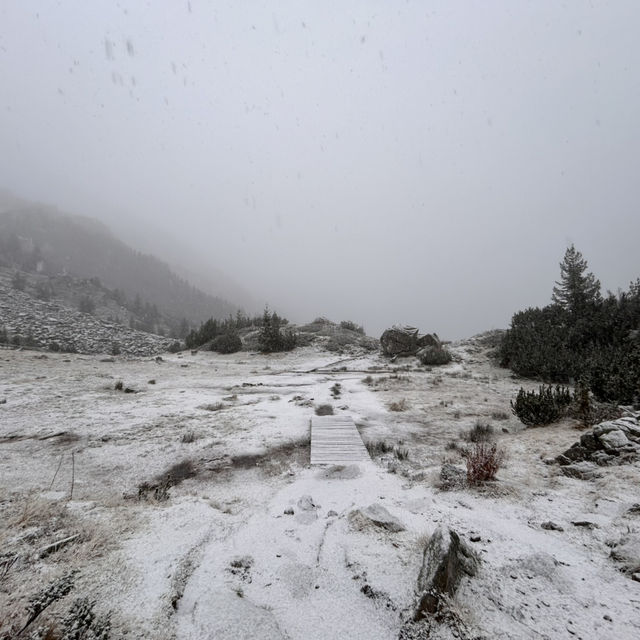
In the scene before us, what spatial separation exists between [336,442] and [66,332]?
26.8 meters

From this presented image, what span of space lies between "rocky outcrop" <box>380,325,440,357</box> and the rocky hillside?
1658 cm

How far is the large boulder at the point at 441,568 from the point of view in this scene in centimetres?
189

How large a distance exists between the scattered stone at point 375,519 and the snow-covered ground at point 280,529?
64mm

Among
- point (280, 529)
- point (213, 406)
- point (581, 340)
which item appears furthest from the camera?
point (581, 340)

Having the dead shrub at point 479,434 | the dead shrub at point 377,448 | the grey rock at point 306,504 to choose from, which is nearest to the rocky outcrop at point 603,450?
the dead shrub at point 479,434

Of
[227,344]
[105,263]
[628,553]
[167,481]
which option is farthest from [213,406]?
[105,263]

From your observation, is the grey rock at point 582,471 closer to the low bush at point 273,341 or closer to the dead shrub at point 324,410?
the dead shrub at point 324,410

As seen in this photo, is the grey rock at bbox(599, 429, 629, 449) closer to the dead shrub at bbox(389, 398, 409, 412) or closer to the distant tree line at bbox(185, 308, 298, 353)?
the dead shrub at bbox(389, 398, 409, 412)

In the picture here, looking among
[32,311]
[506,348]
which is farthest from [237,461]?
[32,311]

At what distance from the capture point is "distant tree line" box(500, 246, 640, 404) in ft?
22.9

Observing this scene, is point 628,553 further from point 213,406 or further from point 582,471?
point 213,406

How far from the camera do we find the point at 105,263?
10206cm

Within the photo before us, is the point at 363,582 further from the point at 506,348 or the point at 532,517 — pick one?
the point at 506,348

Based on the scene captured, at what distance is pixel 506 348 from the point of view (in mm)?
14836
